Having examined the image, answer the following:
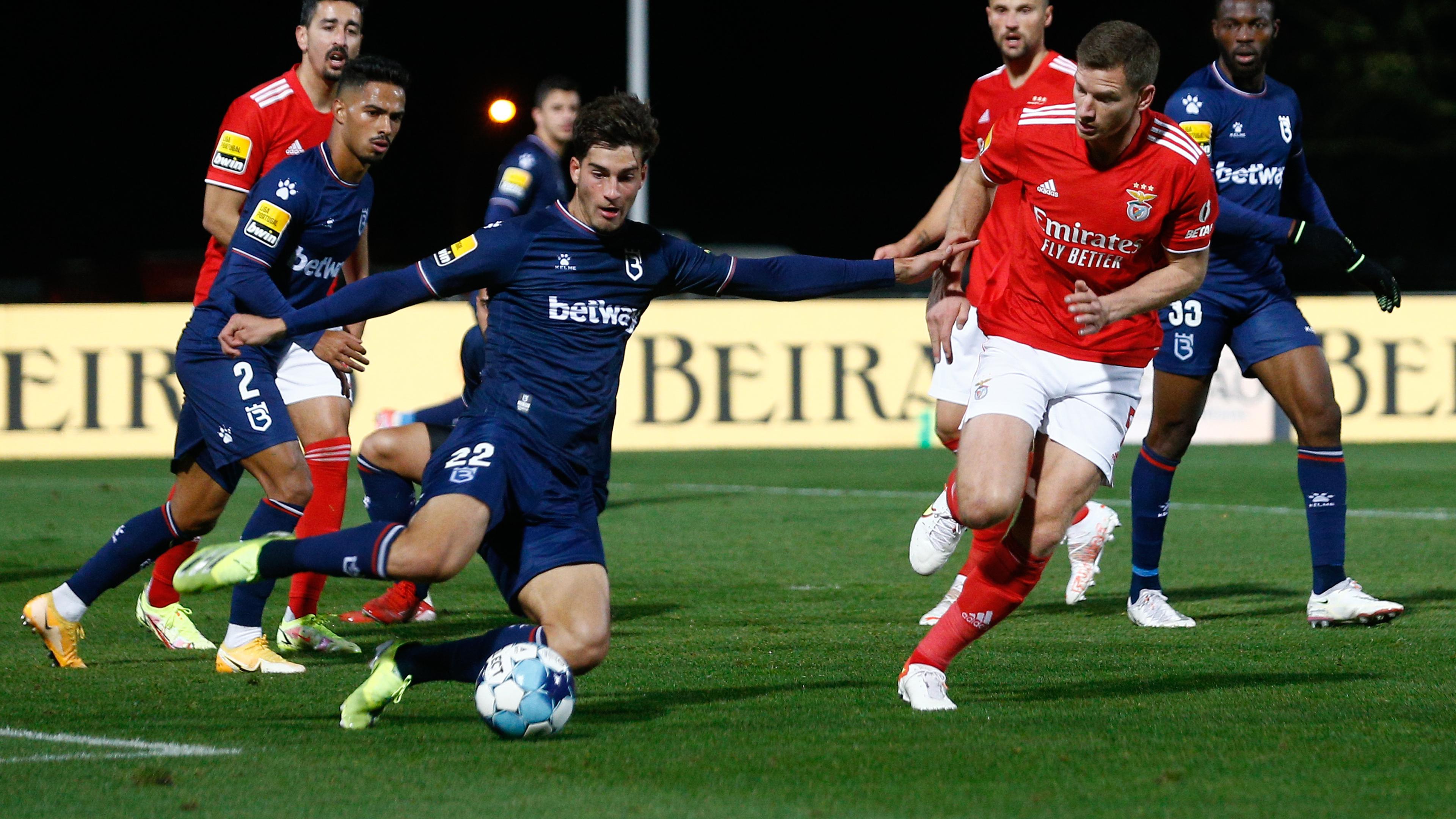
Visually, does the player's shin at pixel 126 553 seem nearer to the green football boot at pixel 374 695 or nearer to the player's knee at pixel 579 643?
the green football boot at pixel 374 695

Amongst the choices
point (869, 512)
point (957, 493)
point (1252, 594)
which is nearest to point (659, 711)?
point (957, 493)

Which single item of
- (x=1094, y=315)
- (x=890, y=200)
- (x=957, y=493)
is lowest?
(x=890, y=200)

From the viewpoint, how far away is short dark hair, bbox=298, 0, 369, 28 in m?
7.18

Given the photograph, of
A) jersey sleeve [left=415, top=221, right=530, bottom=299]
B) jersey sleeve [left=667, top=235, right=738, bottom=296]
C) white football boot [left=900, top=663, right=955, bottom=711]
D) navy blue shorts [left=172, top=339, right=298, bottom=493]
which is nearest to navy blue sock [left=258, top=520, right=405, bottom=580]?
jersey sleeve [left=415, top=221, right=530, bottom=299]

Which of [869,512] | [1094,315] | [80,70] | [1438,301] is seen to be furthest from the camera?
[80,70]

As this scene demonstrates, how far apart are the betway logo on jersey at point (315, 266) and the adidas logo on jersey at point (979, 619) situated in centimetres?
254

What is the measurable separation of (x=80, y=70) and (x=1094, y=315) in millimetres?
30099

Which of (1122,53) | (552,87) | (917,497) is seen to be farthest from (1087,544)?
(917,497)

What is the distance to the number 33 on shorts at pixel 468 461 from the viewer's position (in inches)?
207

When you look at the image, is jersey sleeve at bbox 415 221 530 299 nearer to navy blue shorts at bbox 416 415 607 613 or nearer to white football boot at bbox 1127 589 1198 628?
navy blue shorts at bbox 416 415 607 613

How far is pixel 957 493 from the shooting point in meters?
5.61

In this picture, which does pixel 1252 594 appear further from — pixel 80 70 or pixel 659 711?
pixel 80 70

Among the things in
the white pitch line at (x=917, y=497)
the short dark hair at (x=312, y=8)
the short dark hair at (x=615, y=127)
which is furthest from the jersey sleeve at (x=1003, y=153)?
the white pitch line at (x=917, y=497)

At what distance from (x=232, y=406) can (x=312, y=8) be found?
164 cm
